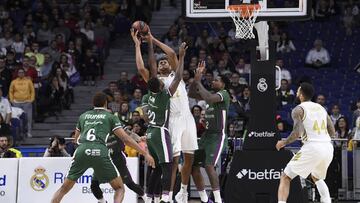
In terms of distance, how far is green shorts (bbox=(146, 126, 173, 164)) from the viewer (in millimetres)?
13789

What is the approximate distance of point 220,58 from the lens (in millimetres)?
23609

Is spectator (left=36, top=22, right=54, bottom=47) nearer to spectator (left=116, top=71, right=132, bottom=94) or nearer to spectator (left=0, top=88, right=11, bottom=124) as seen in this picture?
spectator (left=116, top=71, right=132, bottom=94)

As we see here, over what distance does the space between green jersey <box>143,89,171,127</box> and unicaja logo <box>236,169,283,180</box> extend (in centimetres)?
160

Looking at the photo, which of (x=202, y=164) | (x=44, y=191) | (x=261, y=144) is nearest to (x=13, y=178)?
(x=44, y=191)

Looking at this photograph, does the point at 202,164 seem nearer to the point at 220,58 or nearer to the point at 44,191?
the point at 44,191

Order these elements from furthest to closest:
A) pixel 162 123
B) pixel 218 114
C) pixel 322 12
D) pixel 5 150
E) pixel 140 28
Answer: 1. pixel 322 12
2. pixel 5 150
3. pixel 218 114
4. pixel 140 28
5. pixel 162 123

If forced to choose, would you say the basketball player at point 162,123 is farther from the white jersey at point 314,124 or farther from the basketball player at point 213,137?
the white jersey at point 314,124

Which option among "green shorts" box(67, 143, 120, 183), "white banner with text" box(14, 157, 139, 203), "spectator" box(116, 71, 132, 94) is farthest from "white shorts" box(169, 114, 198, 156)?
"spectator" box(116, 71, 132, 94)

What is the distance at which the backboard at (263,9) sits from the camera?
1459 centimetres

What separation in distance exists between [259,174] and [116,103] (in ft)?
23.8

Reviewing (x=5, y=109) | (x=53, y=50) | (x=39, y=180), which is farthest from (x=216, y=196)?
(x=53, y=50)

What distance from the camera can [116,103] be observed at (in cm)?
2120

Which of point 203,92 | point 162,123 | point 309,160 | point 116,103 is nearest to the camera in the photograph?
point 309,160

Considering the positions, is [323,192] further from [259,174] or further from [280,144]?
[259,174]
